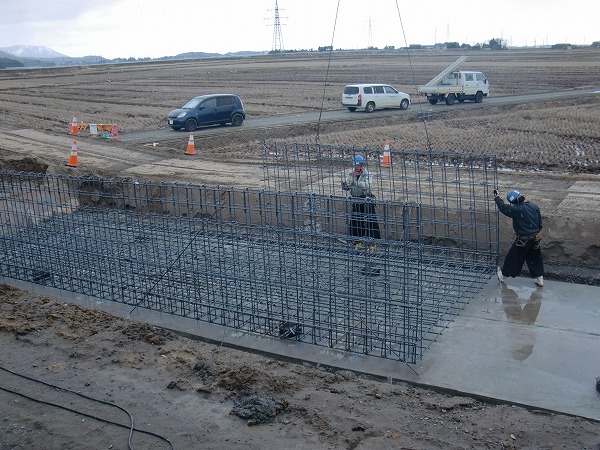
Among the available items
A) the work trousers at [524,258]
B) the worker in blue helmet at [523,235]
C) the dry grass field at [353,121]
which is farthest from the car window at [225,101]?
the work trousers at [524,258]

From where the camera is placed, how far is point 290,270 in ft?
29.9

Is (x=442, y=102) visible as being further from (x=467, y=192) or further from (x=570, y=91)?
(x=467, y=192)

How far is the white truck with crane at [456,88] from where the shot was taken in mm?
34188

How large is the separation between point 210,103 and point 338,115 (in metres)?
6.53

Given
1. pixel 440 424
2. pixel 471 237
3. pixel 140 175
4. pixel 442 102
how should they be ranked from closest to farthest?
1. pixel 440 424
2. pixel 471 237
3. pixel 140 175
4. pixel 442 102

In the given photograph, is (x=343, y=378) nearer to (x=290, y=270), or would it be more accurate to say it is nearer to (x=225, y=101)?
(x=290, y=270)

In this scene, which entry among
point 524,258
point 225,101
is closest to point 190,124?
point 225,101

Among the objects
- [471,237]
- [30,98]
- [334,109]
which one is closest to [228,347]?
[471,237]

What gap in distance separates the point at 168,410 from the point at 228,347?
166 cm

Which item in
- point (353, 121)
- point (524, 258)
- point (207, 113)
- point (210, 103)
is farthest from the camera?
point (353, 121)

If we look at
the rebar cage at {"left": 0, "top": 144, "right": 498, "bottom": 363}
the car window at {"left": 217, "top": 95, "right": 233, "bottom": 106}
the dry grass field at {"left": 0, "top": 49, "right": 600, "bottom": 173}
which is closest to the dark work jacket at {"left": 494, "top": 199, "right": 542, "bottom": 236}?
the rebar cage at {"left": 0, "top": 144, "right": 498, "bottom": 363}

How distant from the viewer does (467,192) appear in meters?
13.3

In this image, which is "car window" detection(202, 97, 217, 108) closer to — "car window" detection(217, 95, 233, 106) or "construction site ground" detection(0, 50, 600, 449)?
"car window" detection(217, 95, 233, 106)

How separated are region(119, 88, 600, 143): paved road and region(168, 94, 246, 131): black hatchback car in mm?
303
